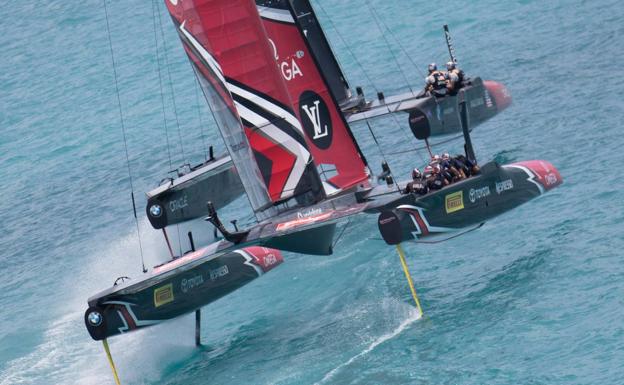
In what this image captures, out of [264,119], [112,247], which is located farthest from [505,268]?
[112,247]

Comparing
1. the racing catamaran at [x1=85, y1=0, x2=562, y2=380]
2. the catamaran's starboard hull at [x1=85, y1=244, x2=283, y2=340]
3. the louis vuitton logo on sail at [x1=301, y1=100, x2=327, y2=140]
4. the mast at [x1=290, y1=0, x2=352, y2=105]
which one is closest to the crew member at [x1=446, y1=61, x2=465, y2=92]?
the mast at [x1=290, y1=0, x2=352, y2=105]

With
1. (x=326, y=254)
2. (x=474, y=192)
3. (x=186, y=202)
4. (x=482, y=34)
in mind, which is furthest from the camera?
(x=482, y=34)

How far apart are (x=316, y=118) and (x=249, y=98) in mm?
1645

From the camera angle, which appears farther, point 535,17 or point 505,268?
point 535,17

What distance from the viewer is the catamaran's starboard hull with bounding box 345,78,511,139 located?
2205cm

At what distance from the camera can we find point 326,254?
58.0ft

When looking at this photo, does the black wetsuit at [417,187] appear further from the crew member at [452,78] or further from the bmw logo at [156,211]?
the crew member at [452,78]

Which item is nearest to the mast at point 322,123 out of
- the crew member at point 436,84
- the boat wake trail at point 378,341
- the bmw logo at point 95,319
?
the boat wake trail at point 378,341

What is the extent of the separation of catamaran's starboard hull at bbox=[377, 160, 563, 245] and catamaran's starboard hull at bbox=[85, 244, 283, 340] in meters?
2.42

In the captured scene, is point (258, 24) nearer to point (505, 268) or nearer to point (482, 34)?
point (505, 268)

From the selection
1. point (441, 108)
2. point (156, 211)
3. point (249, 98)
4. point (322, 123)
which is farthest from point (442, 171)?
point (156, 211)

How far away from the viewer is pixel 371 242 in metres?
19.2

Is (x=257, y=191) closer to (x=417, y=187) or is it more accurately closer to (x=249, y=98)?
(x=249, y=98)

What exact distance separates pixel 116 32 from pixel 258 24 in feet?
78.5
